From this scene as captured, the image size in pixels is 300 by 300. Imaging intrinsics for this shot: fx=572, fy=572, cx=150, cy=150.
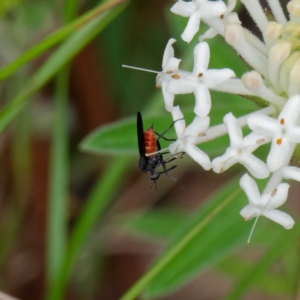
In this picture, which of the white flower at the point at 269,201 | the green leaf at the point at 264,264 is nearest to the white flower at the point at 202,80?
the white flower at the point at 269,201

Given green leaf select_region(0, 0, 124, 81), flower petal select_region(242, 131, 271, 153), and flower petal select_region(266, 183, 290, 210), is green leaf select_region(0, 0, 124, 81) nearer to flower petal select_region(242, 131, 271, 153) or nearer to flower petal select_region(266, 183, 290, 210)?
flower petal select_region(242, 131, 271, 153)

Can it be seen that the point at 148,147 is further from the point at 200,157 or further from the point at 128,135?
the point at 200,157

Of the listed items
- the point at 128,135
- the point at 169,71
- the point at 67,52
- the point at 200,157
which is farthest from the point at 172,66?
the point at 67,52

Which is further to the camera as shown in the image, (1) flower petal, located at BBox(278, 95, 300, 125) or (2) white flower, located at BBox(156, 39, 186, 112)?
(2) white flower, located at BBox(156, 39, 186, 112)

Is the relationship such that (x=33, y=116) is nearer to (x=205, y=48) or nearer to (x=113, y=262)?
(x=113, y=262)

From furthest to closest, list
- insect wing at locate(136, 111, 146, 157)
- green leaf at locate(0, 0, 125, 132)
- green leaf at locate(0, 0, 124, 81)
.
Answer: green leaf at locate(0, 0, 125, 132) < green leaf at locate(0, 0, 124, 81) < insect wing at locate(136, 111, 146, 157)

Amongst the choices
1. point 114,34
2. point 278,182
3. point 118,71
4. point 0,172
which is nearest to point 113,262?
point 0,172

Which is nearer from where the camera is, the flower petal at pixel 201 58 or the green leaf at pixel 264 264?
the flower petal at pixel 201 58

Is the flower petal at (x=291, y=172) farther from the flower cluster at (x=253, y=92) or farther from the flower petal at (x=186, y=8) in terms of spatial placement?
the flower petal at (x=186, y=8)

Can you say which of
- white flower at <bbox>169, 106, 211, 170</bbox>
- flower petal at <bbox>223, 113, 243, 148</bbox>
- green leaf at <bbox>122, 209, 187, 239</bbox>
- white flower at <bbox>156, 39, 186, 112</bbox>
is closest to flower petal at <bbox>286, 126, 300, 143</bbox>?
flower petal at <bbox>223, 113, 243, 148</bbox>

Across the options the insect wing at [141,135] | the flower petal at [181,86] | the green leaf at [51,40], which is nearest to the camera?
the flower petal at [181,86]
